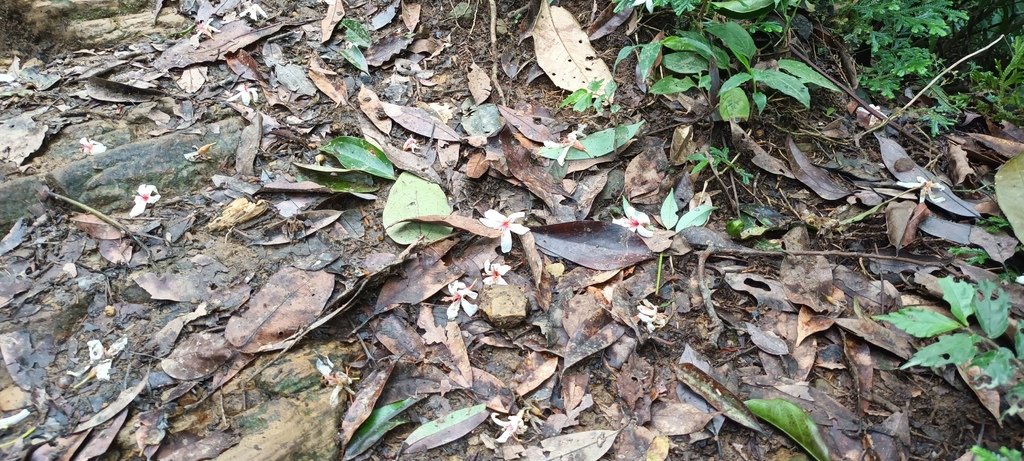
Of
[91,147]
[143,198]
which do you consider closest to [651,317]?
[143,198]

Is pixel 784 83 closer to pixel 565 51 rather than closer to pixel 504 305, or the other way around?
pixel 565 51

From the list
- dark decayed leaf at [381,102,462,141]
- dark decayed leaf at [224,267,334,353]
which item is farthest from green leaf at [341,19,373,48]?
dark decayed leaf at [224,267,334,353]

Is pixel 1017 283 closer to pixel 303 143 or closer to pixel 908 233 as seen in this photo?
pixel 908 233

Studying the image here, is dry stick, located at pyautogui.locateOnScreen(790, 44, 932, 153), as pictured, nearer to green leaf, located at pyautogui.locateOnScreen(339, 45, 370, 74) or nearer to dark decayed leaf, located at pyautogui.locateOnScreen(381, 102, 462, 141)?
dark decayed leaf, located at pyautogui.locateOnScreen(381, 102, 462, 141)

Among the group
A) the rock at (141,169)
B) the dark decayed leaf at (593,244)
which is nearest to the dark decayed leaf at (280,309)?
the rock at (141,169)

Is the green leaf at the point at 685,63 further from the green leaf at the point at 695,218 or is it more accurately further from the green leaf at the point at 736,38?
the green leaf at the point at 695,218

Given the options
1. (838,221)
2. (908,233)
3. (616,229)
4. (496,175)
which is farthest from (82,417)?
(908,233)
